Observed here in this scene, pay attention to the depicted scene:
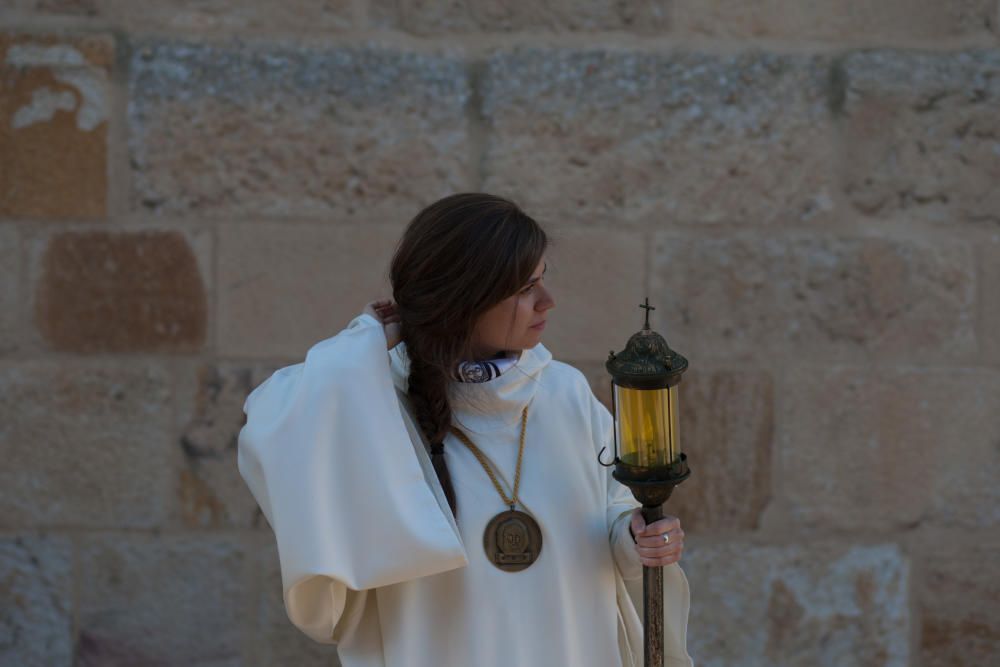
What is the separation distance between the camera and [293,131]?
3.11m

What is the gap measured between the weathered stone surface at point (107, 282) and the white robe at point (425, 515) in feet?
3.46

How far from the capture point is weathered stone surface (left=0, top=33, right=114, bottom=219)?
3072mm

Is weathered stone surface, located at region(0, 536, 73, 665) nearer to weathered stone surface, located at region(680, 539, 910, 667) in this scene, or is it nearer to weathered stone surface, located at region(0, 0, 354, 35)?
weathered stone surface, located at region(0, 0, 354, 35)

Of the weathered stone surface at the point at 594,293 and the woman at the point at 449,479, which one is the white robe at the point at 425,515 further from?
the weathered stone surface at the point at 594,293

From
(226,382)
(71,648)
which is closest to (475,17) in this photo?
(226,382)

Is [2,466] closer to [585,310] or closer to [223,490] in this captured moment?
[223,490]

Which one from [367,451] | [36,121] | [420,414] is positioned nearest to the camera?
[367,451]

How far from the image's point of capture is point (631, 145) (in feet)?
10.3

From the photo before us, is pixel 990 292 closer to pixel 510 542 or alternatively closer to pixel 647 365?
pixel 647 365

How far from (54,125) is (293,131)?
604 millimetres

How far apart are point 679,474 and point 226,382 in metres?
1.48

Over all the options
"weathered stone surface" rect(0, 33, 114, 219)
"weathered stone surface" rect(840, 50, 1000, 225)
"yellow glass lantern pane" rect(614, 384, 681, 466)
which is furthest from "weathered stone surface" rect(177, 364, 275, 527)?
"weathered stone surface" rect(840, 50, 1000, 225)

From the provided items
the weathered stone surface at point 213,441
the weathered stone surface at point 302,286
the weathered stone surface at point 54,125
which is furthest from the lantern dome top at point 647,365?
the weathered stone surface at point 54,125

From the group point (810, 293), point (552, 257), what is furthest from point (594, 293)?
point (810, 293)
